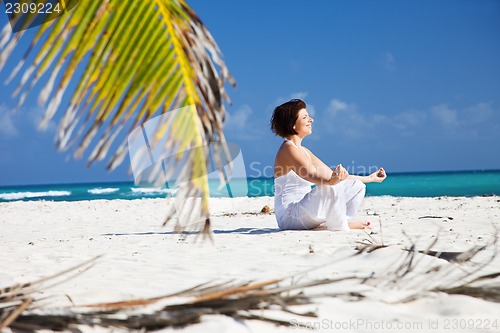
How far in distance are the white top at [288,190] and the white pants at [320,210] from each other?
0.07m

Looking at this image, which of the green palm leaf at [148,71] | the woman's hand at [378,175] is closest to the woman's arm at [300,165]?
the woman's hand at [378,175]

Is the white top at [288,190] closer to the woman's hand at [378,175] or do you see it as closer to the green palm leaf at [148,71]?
the woman's hand at [378,175]

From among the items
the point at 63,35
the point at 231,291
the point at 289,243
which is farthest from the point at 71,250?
the point at 63,35

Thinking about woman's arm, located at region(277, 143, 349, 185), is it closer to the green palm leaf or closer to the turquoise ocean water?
the green palm leaf

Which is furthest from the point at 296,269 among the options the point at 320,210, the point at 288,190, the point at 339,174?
the point at 288,190

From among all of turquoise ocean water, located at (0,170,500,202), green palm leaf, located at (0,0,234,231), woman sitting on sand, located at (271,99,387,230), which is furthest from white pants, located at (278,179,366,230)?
turquoise ocean water, located at (0,170,500,202)

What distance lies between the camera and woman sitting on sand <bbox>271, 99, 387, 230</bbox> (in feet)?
15.4

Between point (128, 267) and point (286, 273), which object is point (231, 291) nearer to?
point (286, 273)

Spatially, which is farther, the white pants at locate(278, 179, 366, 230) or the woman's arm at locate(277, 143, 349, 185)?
the white pants at locate(278, 179, 366, 230)

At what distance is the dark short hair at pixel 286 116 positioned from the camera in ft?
16.0

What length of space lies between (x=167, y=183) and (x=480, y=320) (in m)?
1.37

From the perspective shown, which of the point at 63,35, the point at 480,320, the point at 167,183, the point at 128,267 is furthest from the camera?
the point at 128,267

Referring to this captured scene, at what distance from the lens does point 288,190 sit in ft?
16.5

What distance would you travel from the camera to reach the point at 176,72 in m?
1.40
